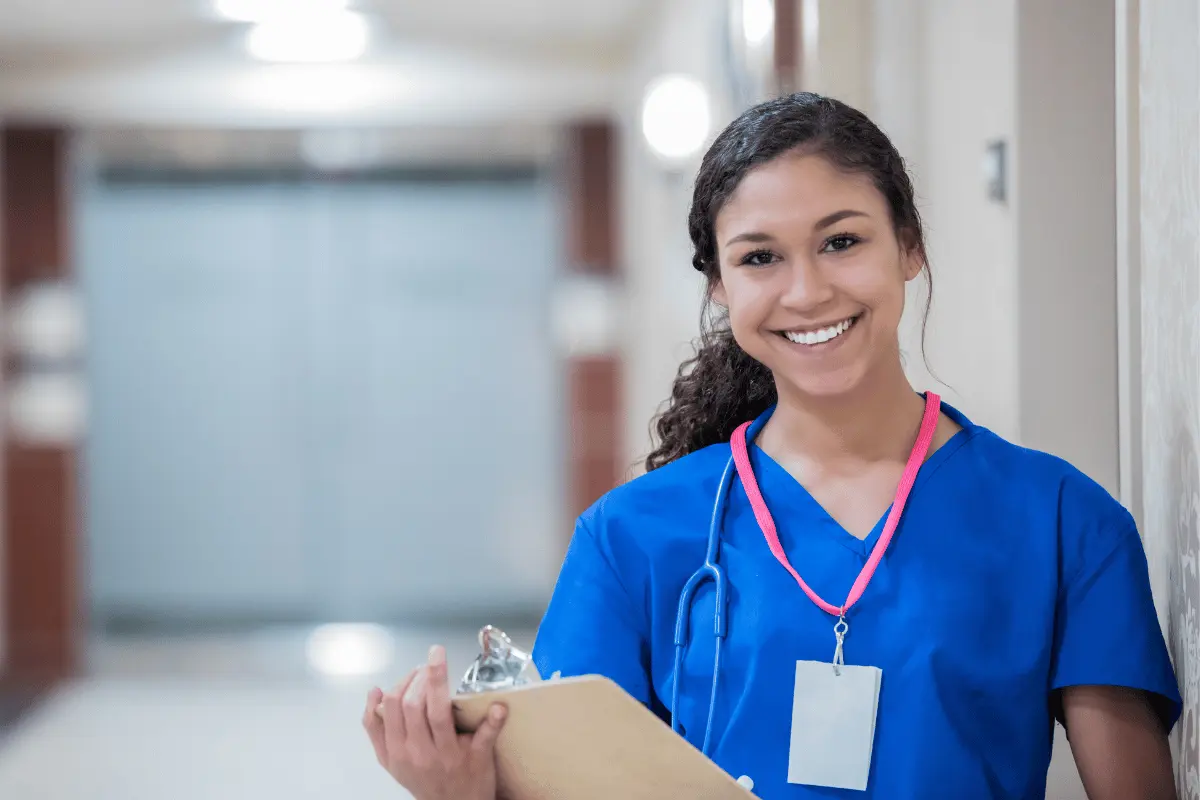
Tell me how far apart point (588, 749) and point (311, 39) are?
16.1 ft

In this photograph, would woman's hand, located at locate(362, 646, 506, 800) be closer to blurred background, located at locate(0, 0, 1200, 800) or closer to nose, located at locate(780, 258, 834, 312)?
nose, located at locate(780, 258, 834, 312)

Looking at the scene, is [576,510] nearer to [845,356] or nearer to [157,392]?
[157,392]

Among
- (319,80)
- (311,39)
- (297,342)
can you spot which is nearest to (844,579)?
(311,39)

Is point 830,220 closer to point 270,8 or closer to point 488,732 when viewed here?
point 488,732

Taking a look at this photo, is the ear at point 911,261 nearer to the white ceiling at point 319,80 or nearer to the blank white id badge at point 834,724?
the blank white id badge at point 834,724

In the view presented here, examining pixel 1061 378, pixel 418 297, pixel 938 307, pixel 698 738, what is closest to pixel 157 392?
pixel 418 297

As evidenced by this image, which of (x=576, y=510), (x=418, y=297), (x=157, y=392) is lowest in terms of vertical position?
(x=576, y=510)

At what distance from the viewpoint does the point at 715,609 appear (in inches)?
44.4

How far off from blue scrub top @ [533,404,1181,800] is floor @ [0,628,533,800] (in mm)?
3418

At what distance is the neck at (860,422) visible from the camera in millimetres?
1175

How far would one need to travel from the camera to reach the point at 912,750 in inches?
41.9

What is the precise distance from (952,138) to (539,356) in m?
4.16

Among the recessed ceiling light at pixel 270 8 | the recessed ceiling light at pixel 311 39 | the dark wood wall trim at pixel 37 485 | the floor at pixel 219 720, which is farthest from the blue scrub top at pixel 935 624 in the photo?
the dark wood wall trim at pixel 37 485

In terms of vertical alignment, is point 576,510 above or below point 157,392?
below
